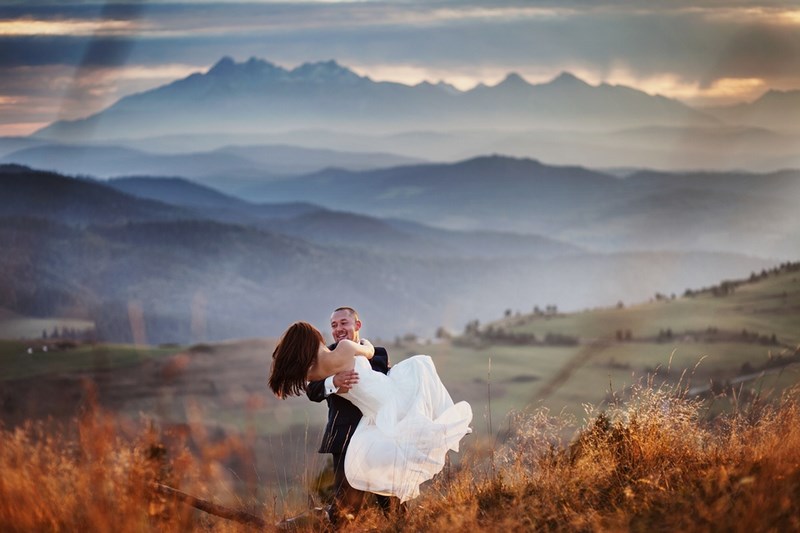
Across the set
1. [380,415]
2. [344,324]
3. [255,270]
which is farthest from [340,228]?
[380,415]

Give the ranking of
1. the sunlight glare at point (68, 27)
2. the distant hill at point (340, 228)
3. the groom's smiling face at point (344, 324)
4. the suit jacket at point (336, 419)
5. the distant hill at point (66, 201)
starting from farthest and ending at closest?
the distant hill at point (340, 228)
the distant hill at point (66, 201)
the sunlight glare at point (68, 27)
the groom's smiling face at point (344, 324)
the suit jacket at point (336, 419)

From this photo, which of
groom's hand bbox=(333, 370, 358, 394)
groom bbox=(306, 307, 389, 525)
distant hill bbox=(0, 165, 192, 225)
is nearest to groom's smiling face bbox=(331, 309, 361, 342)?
groom bbox=(306, 307, 389, 525)

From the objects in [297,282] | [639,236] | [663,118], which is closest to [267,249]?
[297,282]

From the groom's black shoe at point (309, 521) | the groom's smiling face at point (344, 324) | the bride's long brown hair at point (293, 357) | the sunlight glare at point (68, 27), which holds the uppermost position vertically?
the sunlight glare at point (68, 27)

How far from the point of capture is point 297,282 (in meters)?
166

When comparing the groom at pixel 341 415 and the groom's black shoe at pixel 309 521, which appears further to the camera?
the groom at pixel 341 415

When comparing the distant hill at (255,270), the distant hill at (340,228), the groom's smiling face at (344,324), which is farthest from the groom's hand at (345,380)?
the distant hill at (340,228)

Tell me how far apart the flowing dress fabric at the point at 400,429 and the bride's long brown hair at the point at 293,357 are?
441 mm

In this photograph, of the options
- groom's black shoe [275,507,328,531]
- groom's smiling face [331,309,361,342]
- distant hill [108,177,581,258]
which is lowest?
groom's black shoe [275,507,328,531]

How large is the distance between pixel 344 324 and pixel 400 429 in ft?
3.37

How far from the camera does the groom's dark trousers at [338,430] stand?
8.72m

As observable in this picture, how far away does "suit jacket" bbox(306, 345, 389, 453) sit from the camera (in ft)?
28.7

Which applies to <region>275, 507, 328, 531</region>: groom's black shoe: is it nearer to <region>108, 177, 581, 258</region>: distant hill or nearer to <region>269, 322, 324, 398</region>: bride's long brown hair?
<region>269, 322, 324, 398</region>: bride's long brown hair

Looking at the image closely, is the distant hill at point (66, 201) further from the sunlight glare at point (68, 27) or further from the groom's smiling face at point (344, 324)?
the groom's smiling face at point (344, 324)
